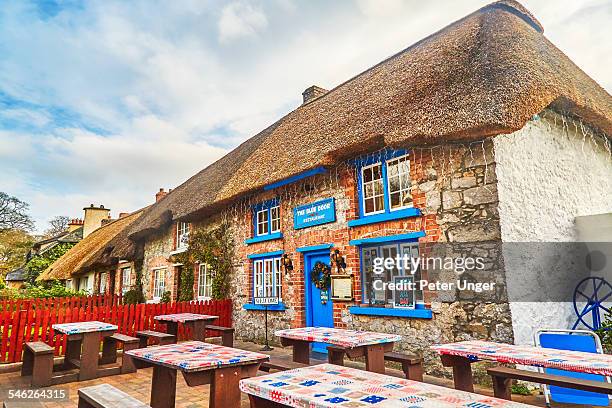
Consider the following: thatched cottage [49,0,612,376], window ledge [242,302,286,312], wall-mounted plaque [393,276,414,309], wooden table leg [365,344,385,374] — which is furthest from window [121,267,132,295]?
wooden table leg [365,344,385,374]

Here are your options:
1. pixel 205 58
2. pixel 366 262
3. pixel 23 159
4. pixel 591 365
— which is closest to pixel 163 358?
pixel 591 365

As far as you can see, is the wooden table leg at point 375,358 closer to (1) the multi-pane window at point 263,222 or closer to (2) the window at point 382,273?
(2) the window at point 382,273

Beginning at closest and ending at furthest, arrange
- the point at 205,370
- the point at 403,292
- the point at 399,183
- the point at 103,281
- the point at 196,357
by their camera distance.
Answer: the point at 205,370 → the point at 196,357 → the point at 403,292 → the point at 399,183 → the point at 103,281

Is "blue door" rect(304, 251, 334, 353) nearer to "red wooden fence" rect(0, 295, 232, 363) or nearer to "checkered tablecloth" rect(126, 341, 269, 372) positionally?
"red wooden fence" rect(0, 295, 232, 363)

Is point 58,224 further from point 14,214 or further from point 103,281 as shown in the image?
point 103,281

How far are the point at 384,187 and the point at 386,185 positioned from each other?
0.17 feet

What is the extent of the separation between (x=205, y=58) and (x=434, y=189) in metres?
5.91

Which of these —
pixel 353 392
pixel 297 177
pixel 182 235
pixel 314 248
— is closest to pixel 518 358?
pixel 353 392

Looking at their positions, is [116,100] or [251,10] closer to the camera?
[251,10]

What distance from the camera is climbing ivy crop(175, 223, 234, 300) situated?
10.5m

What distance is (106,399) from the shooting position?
2.43 m

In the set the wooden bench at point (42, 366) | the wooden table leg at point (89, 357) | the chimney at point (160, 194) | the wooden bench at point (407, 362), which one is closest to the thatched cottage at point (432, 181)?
the wooden bench at point (407, 362)

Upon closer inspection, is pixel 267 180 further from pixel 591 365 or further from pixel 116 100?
pixel 591 365

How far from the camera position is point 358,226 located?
6.99 m
